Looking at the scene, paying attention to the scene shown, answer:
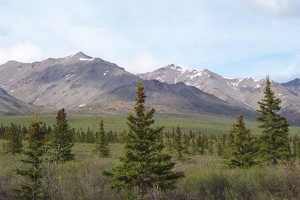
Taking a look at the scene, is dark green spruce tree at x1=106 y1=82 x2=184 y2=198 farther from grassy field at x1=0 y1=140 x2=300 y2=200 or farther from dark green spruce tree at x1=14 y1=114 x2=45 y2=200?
dark green spruce tree at x1=14 y1=114 x2=45 y2=200

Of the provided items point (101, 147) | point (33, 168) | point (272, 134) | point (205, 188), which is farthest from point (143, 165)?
point (101, 147)

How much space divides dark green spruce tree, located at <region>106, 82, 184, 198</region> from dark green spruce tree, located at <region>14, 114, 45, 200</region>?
3.81m

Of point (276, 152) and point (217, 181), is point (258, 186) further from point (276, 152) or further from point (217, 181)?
point (276, 152)

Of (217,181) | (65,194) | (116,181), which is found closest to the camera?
(65,194)

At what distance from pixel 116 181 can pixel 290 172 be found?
856 centimetres

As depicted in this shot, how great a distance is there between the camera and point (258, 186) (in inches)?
645

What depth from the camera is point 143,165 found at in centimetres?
1700

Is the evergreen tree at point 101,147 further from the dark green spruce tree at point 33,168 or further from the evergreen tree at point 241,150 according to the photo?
the dark green spruce tree at point 33,168

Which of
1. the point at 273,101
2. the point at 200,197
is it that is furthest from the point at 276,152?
the point at 200,197

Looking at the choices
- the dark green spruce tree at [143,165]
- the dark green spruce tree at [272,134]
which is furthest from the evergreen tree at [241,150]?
the dark green spruce tree at [143,165]

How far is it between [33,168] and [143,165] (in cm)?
539

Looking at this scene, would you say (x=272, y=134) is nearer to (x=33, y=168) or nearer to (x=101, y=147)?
(x=33, y=168)

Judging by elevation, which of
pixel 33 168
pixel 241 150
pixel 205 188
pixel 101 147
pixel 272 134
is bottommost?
pixel 101 147

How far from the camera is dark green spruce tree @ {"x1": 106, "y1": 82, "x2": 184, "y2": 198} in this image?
16906 millimetres
